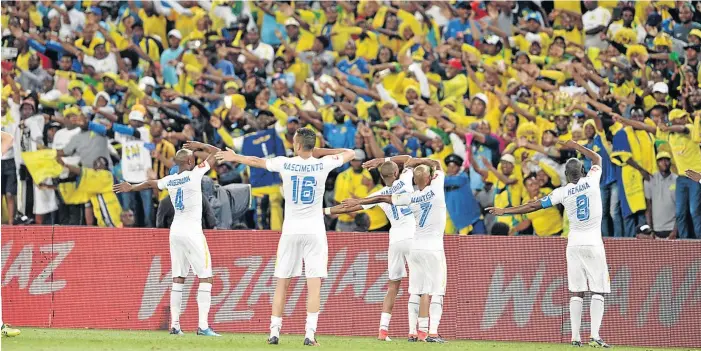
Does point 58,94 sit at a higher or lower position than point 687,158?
higher

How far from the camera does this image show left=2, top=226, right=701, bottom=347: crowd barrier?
54.1ft

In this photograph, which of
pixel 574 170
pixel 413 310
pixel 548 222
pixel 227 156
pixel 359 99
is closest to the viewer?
pixel 227 156

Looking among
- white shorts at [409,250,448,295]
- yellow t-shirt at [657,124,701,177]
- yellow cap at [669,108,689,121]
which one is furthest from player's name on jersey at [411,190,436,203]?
yellow cap at [669,108,689,121]

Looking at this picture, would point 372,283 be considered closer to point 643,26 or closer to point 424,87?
point 424,87

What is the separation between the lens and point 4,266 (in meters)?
17.5

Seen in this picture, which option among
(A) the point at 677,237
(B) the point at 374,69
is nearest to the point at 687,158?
(A) the point at 677,237

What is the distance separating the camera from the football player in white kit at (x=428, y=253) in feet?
50.7

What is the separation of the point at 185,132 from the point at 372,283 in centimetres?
665

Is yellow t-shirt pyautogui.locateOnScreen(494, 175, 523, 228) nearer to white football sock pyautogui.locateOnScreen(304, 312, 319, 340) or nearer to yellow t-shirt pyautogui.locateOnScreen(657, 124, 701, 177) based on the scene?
yellow t-shirt pyautogui.locateOnScreen(657, 124, 701, 177)

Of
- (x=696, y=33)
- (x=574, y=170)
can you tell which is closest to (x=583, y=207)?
(x=574, y=170)

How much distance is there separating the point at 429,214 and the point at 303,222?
6.35 ft

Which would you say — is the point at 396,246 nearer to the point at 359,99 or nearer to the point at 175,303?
the point at 175,303

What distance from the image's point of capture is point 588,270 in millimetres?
15352

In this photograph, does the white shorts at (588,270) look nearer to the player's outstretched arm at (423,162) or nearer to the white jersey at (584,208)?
the white jersey at (584,208)
